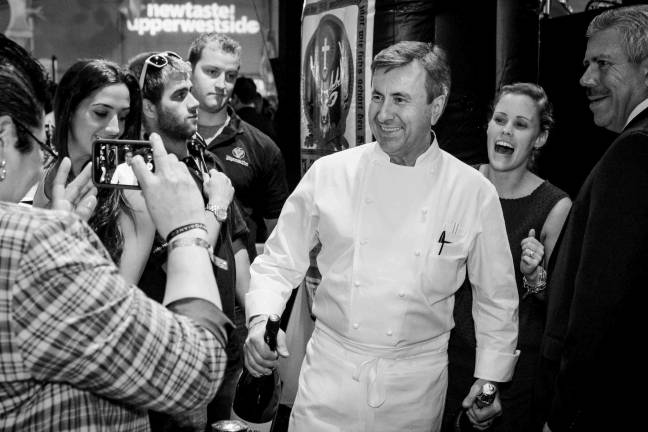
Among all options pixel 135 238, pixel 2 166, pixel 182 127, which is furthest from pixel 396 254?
pixel 2 166

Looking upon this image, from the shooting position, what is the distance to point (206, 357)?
1.18 m

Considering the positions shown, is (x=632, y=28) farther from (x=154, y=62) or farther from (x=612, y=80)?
(x=154, y=62)

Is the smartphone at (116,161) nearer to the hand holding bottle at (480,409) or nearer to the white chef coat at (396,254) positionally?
the white chef coat at (396,254)

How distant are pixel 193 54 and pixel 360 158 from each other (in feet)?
5.99

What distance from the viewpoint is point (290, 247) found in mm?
2391

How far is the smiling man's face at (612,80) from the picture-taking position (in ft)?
7.14

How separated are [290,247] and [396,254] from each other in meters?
0.34

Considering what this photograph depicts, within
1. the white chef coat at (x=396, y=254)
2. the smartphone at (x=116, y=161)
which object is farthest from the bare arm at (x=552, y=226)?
the smartphone at (x=116, y=161)

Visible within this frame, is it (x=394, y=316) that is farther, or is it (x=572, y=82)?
(x=572, y=82)

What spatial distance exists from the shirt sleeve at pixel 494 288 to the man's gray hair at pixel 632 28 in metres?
0.59

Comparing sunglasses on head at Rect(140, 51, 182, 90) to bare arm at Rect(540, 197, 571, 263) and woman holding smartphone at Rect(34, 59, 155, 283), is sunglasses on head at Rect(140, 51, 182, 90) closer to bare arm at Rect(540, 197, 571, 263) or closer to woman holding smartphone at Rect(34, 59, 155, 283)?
woman holding smartphone at Rect(34, 59, 155, 283)

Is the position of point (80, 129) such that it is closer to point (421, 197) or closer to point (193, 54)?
point (421, 197)

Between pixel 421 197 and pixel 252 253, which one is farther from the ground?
pixel 421 197

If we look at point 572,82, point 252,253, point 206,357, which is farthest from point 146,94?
point 572,82
